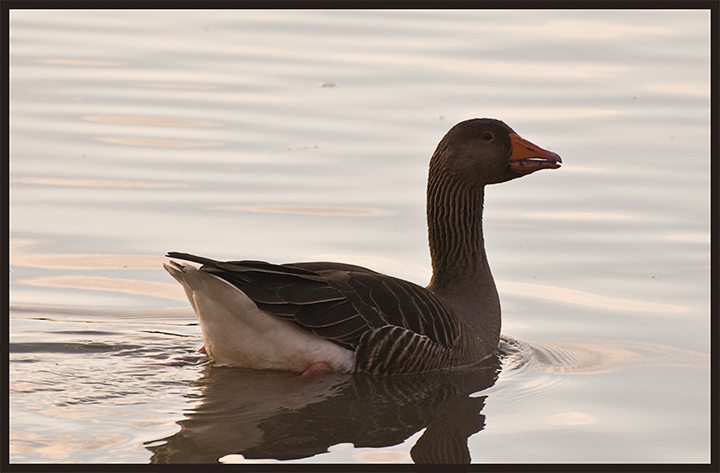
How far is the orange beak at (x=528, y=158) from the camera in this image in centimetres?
910

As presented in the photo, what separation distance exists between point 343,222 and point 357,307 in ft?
10.2

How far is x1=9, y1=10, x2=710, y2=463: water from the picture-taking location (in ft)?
23.9

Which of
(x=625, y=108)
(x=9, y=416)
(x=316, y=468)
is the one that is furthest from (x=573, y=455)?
(x=625, y=108)

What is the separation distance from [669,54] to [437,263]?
9.03 metres

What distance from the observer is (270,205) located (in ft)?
37.7

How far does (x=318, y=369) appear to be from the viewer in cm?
805

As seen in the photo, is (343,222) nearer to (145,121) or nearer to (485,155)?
(485,155)

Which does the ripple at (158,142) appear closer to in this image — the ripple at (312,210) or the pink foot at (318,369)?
the ripple at (312,210)

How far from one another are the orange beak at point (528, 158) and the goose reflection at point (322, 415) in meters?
1.70

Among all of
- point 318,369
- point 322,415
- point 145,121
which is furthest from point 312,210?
point 322,415

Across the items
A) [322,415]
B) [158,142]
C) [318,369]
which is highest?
[158,142]

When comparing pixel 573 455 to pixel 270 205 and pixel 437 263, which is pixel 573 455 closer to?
pixel 437 263

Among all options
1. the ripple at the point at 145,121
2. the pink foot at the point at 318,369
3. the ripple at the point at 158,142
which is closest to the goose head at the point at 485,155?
the pink foot at the point at 318,369

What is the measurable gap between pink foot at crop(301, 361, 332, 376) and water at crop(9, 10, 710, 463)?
0.09 meters
